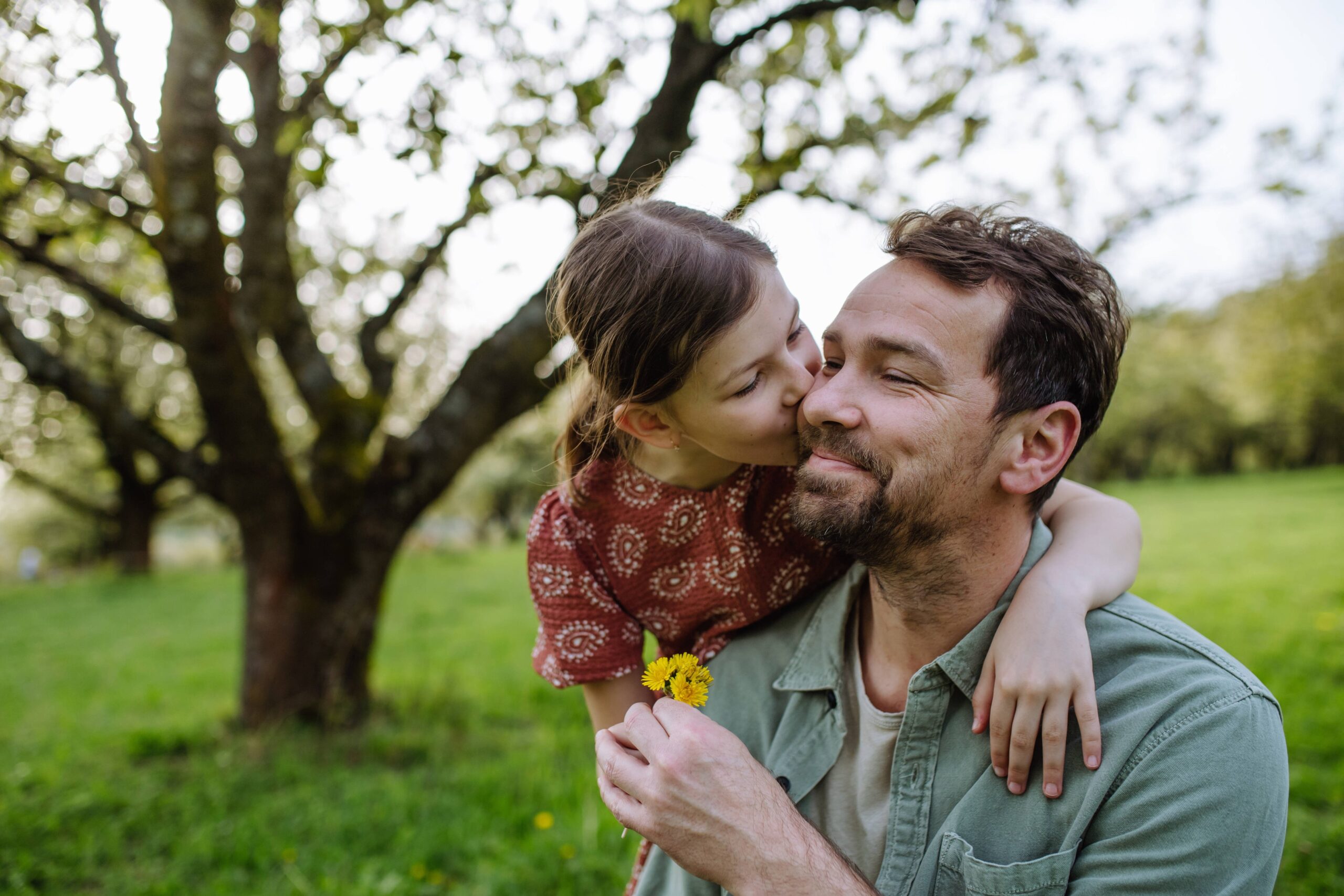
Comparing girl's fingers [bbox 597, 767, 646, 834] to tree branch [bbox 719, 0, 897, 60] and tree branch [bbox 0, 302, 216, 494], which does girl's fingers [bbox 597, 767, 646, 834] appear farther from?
tree branch [bbox 0, 302, 216, 494]

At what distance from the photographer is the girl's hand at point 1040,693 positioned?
1.62 metres

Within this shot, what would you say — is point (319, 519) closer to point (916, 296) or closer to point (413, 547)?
point (916, 296)

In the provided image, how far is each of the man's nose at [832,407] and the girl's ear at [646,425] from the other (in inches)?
16.2

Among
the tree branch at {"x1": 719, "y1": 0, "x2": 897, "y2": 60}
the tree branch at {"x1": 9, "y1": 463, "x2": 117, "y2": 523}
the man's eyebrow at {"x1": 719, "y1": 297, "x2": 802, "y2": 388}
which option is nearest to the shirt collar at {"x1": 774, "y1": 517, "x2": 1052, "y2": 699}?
the man's eyebrow at {"x1": 719, "y1": 297, "x2": 802, "y2": 388}

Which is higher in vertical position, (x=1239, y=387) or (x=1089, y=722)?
(x=1239, y=387)

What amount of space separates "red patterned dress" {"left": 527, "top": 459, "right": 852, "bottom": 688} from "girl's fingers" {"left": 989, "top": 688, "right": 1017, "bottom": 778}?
0.70m

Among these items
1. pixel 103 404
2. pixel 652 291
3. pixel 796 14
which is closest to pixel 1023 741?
pixel 652 291

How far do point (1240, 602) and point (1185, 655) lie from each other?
8402 millimetres

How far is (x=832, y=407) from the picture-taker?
194 cm

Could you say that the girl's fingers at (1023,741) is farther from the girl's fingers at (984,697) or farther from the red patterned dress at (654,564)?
the red patterned dress at (654,564)

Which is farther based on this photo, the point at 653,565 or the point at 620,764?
the point at 653,565

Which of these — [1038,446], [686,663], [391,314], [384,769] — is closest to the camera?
[686,663]

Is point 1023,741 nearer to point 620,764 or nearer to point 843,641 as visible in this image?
point 843,641

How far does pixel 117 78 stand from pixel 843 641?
4122mm
